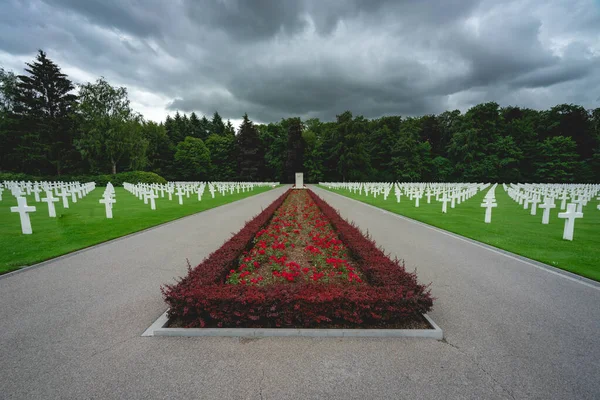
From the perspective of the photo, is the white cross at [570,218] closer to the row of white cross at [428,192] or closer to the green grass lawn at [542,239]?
the green grass lawn at [542,239]

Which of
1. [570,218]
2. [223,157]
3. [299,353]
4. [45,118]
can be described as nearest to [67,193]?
[299,353]

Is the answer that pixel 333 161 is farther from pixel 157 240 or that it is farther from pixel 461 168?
pixel 157 240

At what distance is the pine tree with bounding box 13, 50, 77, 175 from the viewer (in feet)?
152

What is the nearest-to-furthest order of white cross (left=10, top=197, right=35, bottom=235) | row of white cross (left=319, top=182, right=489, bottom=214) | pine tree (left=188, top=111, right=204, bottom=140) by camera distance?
1. white cross (left=10, top=197, right=35, bottom=235)
2. row of white cross (left=319, top=182, right=489, bottom=214)
3. pine tree (left=188, top=111, right=204, bottom=140)

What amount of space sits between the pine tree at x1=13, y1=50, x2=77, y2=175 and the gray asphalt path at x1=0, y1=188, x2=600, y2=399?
59007mm

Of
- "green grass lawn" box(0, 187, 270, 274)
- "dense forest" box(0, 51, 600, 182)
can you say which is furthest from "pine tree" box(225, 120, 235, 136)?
"green grass lawn" box(0, 187, 270, 274)

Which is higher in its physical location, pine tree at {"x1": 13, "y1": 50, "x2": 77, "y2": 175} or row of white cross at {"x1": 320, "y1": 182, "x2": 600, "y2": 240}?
pine tree at {"x1": 13, "y1": 50, "x2": 77, "y2": 175}

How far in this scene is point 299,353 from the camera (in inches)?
120

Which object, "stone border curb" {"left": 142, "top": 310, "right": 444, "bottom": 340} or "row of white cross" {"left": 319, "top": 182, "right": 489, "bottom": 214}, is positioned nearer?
"stone border curb" {"left": 142, "top": 310, "right": 444, "bottom": 340}

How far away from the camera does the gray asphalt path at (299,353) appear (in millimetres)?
2502

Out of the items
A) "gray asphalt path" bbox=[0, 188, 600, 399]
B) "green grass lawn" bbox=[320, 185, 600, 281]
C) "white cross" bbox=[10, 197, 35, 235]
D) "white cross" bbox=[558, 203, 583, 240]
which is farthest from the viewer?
"white cross" bbox=[10, 197, 35, 235]

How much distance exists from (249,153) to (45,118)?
41626 mm

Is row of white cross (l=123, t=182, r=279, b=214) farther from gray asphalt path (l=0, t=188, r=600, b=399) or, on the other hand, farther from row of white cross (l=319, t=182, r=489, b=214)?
row of white cross (l=319, t=182, r=489, b=214)

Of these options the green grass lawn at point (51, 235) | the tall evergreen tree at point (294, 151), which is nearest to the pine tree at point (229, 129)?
the tall evergreen tree at point (294, 151)
